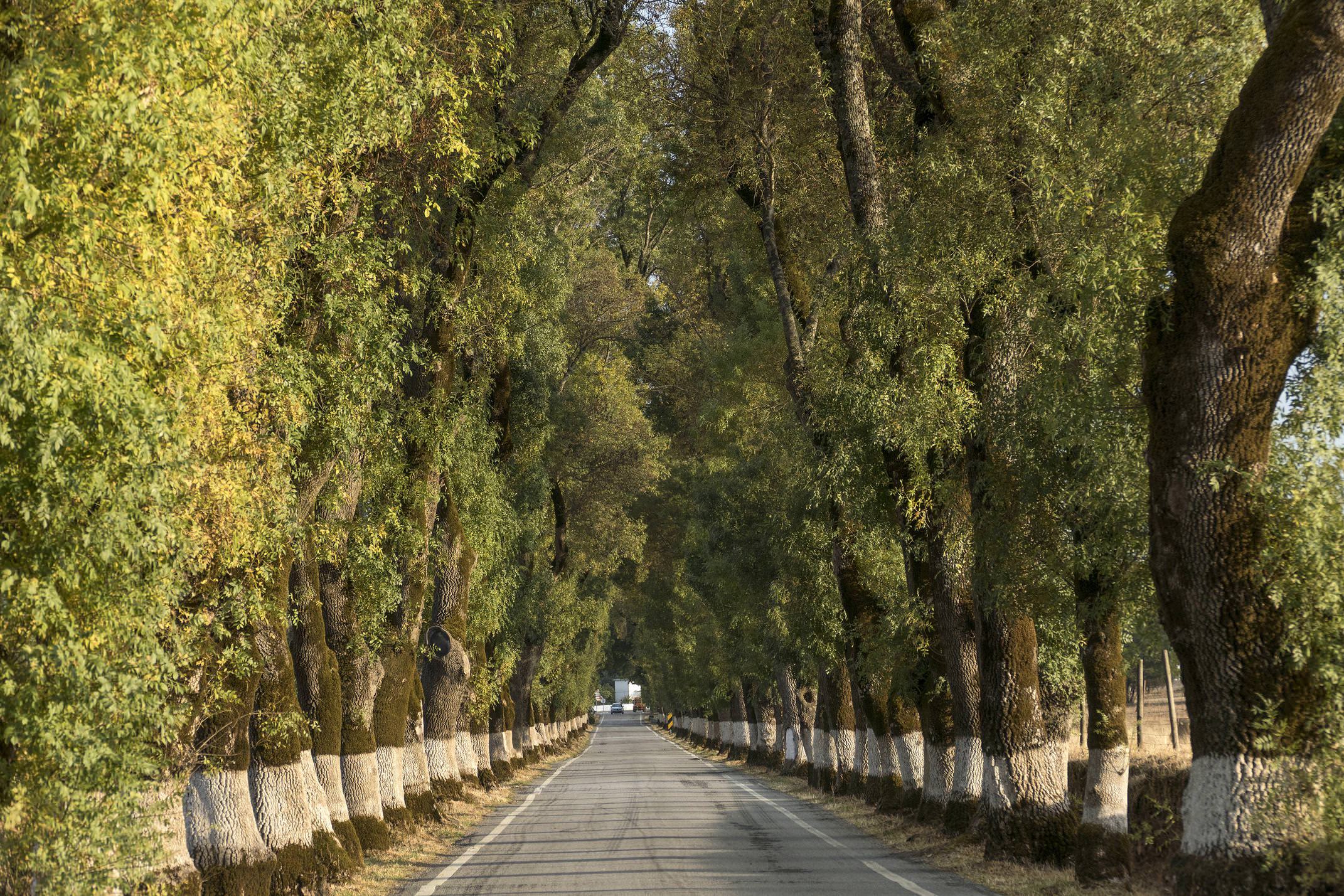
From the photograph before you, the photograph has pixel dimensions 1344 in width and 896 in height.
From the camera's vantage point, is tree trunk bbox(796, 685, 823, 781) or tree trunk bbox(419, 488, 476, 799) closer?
tree trunk bbox(419, 488, 476, 799)

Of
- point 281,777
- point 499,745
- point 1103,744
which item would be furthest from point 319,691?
point 499,745

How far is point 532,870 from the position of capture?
1631 cm

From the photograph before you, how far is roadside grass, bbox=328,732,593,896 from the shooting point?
1555cm

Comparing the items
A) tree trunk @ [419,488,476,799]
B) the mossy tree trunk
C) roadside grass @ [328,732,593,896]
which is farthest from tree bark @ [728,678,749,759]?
the mossy tree trunk

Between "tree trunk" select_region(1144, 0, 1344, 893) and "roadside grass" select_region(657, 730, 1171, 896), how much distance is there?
4697 millimetres

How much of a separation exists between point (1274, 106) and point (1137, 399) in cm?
316

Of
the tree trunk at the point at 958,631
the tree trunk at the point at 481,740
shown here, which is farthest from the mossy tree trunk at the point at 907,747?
the tree trunk at the point at 481,740

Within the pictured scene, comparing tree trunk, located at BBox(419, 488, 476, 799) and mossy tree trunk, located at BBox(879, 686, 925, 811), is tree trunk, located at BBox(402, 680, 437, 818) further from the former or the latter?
mossy tree trunk, located at BBox(879, 686, 925, 811)

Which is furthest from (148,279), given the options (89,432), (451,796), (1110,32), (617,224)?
(617,224)

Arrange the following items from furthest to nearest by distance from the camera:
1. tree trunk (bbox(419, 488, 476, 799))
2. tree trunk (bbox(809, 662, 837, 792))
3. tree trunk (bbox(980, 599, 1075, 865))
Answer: tree trunk (bbox(809, 662, 837, 792))
tree trunk (bbox(419, 488, 476, 799))
tree trunk (bbox(980, 599, 1075, 865))

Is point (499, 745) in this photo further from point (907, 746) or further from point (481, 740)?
point (907, 746)

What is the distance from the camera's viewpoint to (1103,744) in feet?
50.9

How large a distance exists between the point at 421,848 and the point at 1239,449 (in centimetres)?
1461

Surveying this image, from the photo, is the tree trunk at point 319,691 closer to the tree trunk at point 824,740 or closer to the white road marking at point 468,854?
the white road marking at point 468,854
